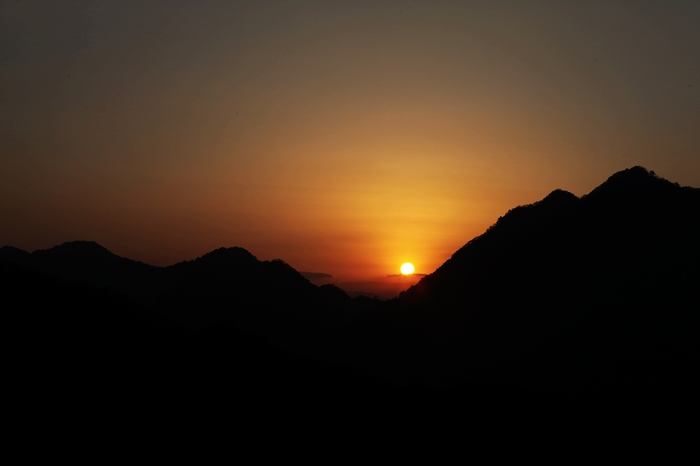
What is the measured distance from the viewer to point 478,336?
46688 mm

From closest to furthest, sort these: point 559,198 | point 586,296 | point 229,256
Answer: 1. point 586,296
2. point 559,198
3. point 229,256

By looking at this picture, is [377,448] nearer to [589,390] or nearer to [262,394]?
[262,394]

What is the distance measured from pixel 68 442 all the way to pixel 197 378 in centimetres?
659

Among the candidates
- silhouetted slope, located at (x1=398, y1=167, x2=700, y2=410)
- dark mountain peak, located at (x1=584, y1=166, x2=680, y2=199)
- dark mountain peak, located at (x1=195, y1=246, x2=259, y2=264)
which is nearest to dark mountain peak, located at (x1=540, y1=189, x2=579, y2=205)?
silhouetted slope, located at (x1=398, y1=167, x2=700, y2=410)

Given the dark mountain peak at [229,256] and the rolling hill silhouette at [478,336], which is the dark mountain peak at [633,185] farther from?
the dark mountain peak at [229,256]

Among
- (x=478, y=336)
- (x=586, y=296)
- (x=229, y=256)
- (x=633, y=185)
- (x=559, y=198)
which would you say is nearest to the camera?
(x=586, y=296)

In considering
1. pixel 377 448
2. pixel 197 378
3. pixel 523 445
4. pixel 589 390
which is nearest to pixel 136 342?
pixel 197 378

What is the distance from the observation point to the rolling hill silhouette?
30.0 meters

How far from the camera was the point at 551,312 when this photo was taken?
45.3m

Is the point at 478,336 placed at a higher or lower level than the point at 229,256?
lower

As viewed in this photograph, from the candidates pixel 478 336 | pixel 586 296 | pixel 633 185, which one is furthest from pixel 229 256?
pixel 633 185

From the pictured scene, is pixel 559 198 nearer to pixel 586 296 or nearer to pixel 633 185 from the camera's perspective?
pixel 633 185

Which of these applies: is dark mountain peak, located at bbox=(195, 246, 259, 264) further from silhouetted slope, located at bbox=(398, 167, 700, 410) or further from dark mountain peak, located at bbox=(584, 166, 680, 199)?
dark mountain peak, located at bbox=(584, 166, 680, 199)

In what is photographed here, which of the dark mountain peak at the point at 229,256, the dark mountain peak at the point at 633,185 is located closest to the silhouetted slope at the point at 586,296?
the dark mountain peak at the point at 633,185
